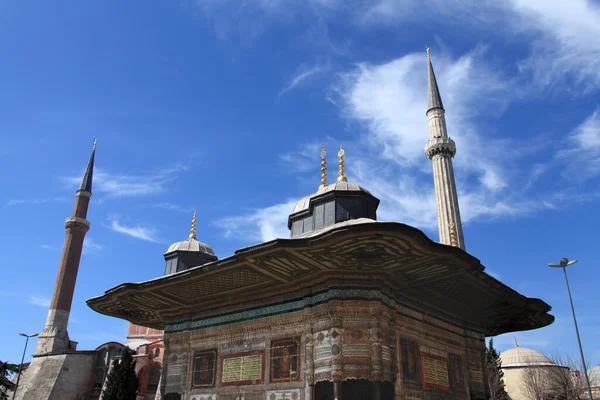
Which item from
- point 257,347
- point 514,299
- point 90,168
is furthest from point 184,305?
point 90,168

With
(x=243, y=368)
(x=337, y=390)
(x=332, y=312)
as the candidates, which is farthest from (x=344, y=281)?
(x=243, y=368)

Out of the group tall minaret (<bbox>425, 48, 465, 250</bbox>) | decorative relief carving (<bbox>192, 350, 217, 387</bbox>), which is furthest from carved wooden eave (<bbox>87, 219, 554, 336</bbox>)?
tall minaret (<bbox>425, 48, 465, 250</bbox>)

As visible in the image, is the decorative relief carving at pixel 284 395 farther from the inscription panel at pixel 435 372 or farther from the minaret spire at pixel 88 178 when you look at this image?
the minaret spire at pixel 88 178

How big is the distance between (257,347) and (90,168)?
32.1 m

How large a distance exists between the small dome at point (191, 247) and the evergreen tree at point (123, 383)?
7.44 metres

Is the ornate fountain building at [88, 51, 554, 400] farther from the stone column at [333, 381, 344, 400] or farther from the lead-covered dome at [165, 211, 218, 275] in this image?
the lead-covered dome at [165, 211, 218, 275]

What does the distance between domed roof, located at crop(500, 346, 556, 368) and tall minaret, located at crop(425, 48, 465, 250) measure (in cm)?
817

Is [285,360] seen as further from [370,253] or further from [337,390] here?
[370,253]

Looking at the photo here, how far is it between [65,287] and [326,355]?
2864 cm

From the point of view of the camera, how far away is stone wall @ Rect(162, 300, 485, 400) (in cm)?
981

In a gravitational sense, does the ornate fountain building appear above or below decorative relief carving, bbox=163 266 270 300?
below

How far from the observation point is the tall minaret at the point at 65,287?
32.5 meters

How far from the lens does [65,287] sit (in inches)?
1315

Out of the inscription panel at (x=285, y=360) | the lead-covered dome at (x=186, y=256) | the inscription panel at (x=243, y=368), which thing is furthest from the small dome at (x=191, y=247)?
the inscription panel at (x=285, y=360)
